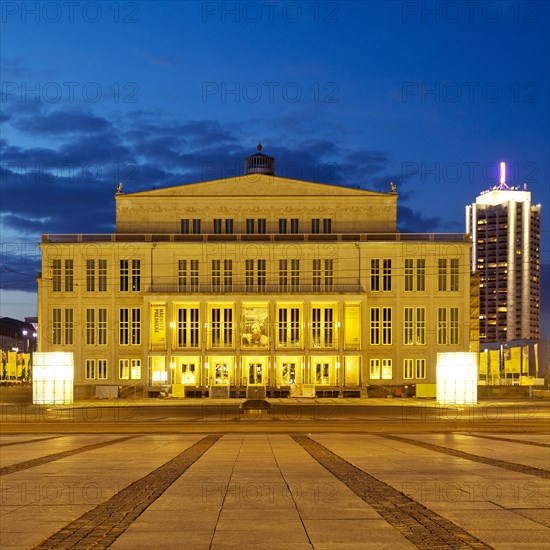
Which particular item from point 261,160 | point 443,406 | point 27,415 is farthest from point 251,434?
point 261,160

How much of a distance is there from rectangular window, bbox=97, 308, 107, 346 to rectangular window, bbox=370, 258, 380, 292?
1079 inches

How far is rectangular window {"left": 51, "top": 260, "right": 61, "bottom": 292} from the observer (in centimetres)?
8744

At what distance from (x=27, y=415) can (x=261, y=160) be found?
6147cm

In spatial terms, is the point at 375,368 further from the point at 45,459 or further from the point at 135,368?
the point at 45,459

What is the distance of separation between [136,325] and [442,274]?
104ft

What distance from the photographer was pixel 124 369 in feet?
286

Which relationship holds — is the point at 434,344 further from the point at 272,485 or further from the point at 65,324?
the point at 272,485

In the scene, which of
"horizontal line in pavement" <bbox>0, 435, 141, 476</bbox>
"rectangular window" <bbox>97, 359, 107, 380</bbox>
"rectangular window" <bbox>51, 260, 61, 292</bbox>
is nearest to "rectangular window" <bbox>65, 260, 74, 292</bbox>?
"rectangular window" <bbox>51, 260, 61, 292</bbox>

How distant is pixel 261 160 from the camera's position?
102 m

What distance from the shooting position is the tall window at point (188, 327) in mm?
86125

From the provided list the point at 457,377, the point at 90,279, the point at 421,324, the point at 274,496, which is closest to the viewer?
the point at 274,496

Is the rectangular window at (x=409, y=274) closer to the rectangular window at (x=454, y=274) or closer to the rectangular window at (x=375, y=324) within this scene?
the rectangular window at (x=375, y=324)

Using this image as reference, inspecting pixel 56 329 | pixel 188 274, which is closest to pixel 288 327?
pixel 188 274

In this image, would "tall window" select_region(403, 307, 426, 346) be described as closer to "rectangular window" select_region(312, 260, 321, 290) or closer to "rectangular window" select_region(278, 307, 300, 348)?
"rectangular window" select_region(312, 260, 321, 290)
